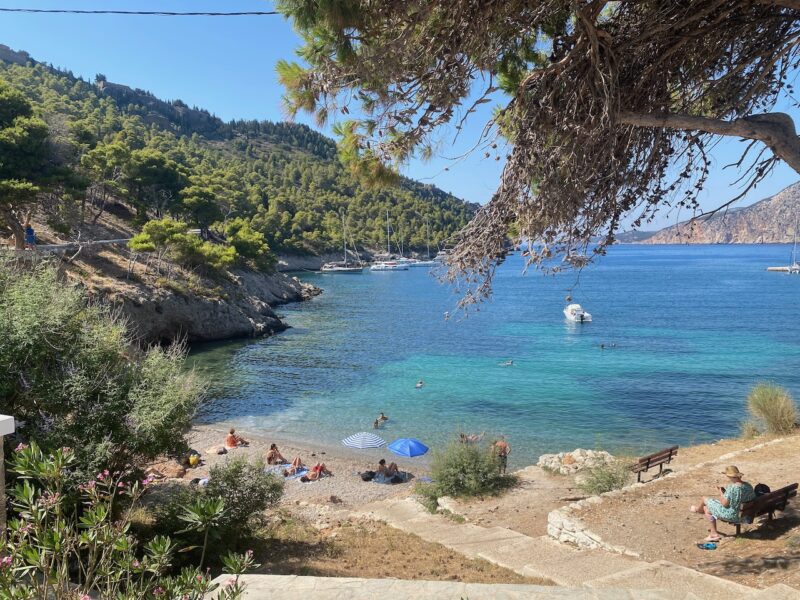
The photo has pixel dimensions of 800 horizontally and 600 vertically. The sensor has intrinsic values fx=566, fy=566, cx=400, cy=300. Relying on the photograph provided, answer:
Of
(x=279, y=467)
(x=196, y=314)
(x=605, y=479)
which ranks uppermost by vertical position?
(x=196, y=314)

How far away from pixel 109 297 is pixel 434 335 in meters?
22.0

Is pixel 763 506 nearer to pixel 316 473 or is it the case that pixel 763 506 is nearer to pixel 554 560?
pixel 554 560

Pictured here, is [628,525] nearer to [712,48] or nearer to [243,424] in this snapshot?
[712,48]

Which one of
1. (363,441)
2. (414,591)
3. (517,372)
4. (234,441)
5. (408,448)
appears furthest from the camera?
(517,372)

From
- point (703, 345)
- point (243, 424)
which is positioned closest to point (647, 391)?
point (703, 345)

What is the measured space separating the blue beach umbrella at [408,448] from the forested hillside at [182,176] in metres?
7.49

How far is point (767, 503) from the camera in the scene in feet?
25.0

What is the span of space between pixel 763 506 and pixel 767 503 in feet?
0.27

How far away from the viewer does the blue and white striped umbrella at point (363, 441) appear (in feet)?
61.9

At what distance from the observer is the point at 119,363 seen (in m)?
9.34

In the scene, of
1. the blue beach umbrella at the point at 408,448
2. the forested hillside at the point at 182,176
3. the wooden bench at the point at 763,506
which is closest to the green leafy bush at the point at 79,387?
the forested hillside at the point at 182,176

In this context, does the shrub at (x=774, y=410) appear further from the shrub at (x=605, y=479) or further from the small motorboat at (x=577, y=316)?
the small motorboat at (x=577, y=316)

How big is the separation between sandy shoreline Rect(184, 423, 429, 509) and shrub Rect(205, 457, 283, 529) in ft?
15.3

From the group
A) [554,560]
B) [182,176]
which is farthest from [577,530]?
[182,176]
